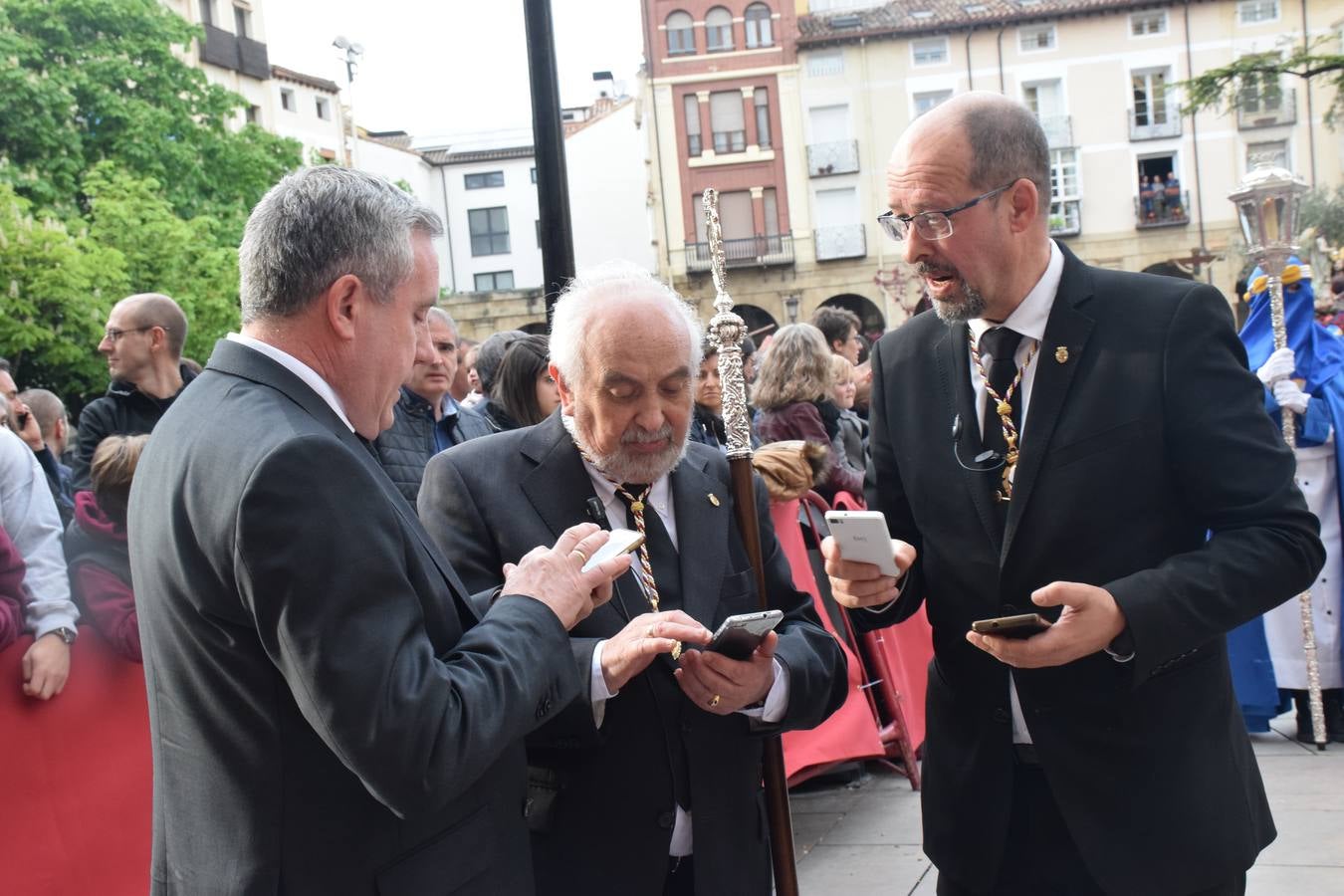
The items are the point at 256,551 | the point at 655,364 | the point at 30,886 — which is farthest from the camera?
the point at 30,886

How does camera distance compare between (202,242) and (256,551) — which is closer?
(256,551)

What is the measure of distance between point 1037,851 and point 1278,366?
4449 mm

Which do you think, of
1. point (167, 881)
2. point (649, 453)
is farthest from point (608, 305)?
point (167, 881)

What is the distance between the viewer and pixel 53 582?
4.35m

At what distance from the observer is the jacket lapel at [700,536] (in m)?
2.87

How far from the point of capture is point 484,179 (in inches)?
2344

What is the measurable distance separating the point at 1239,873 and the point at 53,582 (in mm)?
3755

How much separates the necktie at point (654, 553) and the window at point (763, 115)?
41.1m

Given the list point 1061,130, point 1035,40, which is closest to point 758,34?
point 1035,40

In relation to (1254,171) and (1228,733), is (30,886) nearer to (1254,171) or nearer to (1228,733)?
(1228,733)

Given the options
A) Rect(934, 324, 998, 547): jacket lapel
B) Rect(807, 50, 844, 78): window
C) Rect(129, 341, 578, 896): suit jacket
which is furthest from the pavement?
Rect(807, 50, 844, 78): window

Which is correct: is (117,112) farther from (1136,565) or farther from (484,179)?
(484,179)

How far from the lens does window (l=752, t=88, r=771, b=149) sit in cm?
4269

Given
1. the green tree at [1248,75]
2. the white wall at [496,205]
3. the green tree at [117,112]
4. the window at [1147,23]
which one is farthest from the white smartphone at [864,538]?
the white wall at [496,205]
